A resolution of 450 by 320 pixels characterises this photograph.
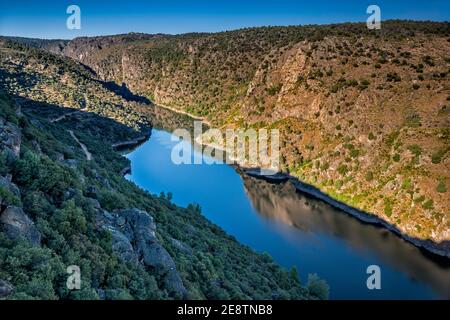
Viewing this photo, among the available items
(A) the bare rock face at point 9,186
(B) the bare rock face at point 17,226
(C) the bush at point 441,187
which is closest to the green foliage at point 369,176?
(C) the bush at point 441,187

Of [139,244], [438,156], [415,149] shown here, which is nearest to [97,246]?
[139,244]

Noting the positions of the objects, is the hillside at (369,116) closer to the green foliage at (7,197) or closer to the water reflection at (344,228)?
the water reflection at (344,228)

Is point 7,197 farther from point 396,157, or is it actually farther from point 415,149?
point 396,157

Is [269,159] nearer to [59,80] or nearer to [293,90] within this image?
[293,90]

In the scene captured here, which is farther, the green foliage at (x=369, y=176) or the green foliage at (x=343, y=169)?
the green foliage at (x=343, y=169)

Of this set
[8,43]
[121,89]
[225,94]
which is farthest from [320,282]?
[121,89]

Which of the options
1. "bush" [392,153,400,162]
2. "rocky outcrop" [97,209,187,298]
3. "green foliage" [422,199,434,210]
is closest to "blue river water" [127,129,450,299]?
"green foliage" [422,199,434,210]

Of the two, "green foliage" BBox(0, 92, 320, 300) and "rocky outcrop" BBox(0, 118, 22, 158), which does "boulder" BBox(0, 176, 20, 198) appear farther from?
"rocky outcrop" BBox(0, 118, 22, 158)

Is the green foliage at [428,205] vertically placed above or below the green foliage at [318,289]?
above
